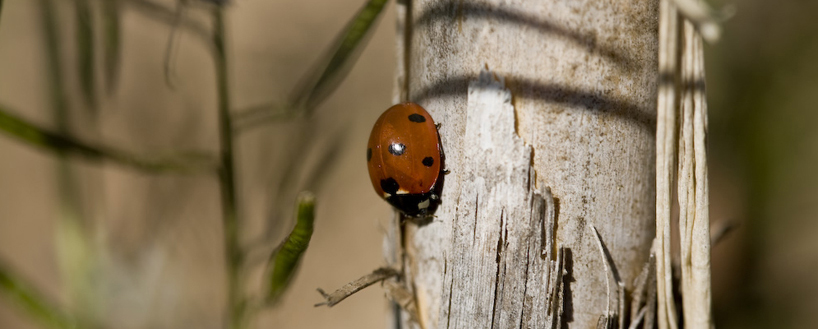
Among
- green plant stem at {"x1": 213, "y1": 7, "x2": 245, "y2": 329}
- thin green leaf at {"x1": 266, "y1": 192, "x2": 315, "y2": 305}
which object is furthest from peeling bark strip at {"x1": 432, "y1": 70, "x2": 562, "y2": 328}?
green plant stem at {"x1": 213, "y1": 7, "x2": 245, "y2": 329}

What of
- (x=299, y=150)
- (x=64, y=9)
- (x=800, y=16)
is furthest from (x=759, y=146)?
(x=64, y=9)

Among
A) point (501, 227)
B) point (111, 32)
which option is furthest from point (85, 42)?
point (501, 227)

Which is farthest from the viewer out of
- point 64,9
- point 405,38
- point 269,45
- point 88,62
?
point 269,45

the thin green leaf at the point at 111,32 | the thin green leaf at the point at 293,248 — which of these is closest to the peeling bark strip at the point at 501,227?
the thin green leaf at the point at 293,248

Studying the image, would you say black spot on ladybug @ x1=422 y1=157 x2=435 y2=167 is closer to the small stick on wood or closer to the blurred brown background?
the small stick on wood

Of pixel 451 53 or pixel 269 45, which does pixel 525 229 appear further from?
pixel 269 45

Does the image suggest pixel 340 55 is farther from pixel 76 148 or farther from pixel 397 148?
pixel 76 148
